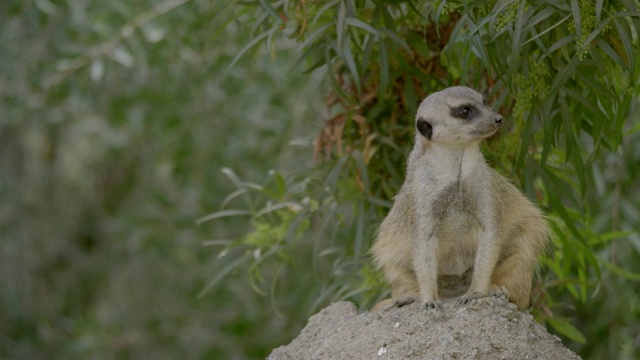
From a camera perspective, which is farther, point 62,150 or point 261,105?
point 62,150

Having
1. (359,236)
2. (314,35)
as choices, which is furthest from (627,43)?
(359,236)

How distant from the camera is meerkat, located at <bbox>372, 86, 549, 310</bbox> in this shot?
9.57 ft

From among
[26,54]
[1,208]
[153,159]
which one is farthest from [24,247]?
[26,54]

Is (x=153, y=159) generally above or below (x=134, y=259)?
above

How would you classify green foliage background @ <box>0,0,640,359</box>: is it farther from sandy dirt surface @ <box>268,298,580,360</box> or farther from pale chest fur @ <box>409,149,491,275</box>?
sandy dirt surface @ <box>268,298,580,360</box>

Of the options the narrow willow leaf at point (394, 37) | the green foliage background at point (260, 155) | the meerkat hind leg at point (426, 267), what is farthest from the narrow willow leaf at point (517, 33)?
the narrow willow leaf at point (394, 37)

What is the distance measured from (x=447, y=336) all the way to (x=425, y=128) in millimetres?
507

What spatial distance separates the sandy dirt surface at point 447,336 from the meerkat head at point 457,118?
1.27ft

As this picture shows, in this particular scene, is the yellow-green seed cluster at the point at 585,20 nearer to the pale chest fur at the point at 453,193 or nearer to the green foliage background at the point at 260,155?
the green foliage background at the point at 260,155

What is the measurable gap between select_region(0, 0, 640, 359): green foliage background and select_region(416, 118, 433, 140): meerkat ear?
19cm

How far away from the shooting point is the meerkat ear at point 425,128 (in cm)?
294

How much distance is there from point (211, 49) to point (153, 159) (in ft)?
4.46

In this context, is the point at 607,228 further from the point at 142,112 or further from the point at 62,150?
the point at 62,150

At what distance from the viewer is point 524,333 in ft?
9.21
